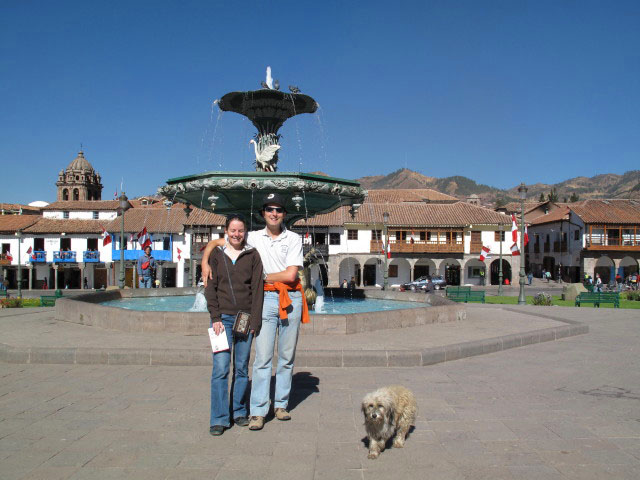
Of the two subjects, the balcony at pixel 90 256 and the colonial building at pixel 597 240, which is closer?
the balcony at pixel 90 256

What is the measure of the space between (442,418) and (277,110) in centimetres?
992

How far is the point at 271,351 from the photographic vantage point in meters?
4.46

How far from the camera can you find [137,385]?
221 inches

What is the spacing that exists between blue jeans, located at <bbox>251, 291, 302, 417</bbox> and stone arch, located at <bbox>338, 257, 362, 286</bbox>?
41.0 meters

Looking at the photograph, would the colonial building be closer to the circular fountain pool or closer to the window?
the window

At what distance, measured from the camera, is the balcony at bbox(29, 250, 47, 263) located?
45409 millimetres

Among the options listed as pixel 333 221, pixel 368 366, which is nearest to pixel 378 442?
pixel 368 366

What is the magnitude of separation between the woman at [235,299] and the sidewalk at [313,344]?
7.61 feet

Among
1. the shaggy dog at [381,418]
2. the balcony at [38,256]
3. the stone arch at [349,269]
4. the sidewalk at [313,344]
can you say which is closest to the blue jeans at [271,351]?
the shaggy dog at [381,418]

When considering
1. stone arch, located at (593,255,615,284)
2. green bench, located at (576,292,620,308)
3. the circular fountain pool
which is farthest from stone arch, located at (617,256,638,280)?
the circular fountain pool

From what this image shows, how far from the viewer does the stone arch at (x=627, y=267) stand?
4750 cm

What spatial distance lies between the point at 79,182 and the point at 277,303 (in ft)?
261

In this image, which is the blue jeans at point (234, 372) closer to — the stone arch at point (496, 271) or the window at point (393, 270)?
the window at point (393, 270)

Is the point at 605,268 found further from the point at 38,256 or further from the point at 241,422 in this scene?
the point at 241,422
